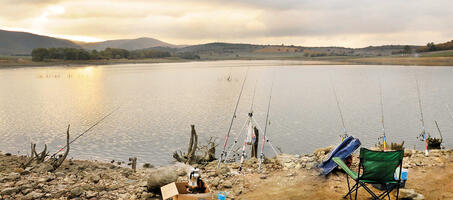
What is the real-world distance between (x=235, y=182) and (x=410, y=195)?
159 inches

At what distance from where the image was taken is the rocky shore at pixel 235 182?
7.99 metres

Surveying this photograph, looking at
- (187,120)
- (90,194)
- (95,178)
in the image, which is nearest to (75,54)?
(187,120)

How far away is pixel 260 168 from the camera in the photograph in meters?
9.96

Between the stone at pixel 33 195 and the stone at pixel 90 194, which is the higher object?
the stone at pixel 33 195

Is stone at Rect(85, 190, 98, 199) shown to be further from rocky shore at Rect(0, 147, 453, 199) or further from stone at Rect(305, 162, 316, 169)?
stone at Rect(305, 162, 316, 169)

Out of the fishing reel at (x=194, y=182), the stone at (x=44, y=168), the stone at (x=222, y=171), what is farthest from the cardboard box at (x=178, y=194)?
the stone at (x=44, y=168)

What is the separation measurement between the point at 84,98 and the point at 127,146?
21120mm

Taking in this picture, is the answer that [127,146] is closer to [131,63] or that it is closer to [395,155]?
[395,155]

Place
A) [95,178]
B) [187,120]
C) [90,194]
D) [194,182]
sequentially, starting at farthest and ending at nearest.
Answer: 1. [187,120]
2. [95,178]
3. [90,194]
4. [194,182]

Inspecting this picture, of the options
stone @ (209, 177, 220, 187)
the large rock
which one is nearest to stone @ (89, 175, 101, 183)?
stone @ (209, 177, 220, 187)

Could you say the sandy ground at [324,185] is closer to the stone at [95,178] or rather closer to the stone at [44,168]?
the stone at [95,178]

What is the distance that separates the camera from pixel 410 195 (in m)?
7.11

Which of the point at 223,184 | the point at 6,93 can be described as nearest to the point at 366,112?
the point at 223,184

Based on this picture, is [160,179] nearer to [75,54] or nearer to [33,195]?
[33,195]
